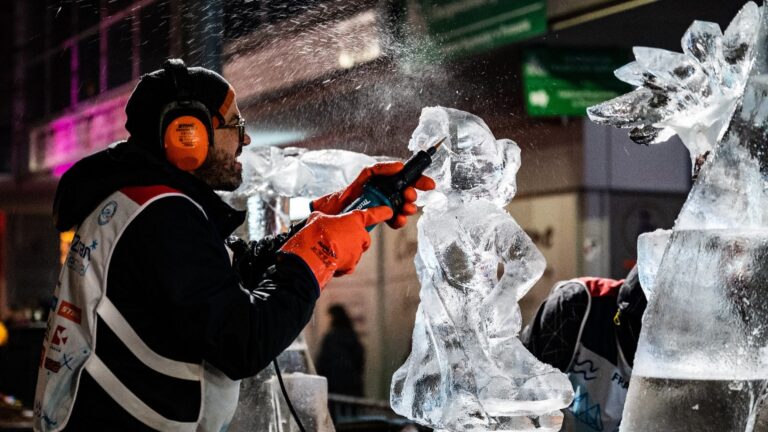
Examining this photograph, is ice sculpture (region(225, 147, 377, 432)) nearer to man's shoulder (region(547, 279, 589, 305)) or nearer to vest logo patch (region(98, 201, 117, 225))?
man's shoulder (region(547, 279, 589, 305))

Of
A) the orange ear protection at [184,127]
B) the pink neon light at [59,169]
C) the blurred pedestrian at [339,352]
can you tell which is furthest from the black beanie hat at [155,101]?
the pink neon light at [59,169]

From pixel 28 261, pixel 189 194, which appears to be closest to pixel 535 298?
pixel 189 194

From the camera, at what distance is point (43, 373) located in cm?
193

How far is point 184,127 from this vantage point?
1.97 meters

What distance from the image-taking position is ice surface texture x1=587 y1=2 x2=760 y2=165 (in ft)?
6.70

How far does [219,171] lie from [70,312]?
1.43 feet

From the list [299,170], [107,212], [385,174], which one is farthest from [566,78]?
[107,212]

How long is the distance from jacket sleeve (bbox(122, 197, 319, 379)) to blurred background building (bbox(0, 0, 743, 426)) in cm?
118

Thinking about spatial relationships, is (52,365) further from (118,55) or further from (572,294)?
(572,294)

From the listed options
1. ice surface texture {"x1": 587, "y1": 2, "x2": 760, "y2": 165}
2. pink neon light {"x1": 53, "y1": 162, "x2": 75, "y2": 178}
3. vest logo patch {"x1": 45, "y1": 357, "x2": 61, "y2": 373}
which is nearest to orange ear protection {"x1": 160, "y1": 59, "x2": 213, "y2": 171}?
vest logo patch {"x1": 45, "y1": 357, "x2": 61, "y2": 373}

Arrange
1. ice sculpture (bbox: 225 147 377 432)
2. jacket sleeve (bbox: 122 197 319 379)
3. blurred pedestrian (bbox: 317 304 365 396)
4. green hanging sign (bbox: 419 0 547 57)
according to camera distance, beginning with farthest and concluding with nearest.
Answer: blurred pedestrian (bbox: 317 304 365 396) < green hanging sign (bbox: 419 0 547 57) < ice sculpture (bbox: 225 147 377 432) < jacket sleeve (bbox: 122 197 319 379)

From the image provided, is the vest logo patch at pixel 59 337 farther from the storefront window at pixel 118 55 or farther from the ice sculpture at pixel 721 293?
the storefront window at pixel 118 55

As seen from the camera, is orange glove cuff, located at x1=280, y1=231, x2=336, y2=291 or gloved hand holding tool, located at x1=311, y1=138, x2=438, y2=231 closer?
orange glove cuff, located at x1=280, y1=231, x2=336, y2=291

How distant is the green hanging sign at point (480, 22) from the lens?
3166 mm
